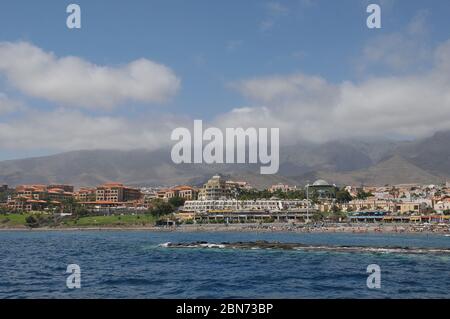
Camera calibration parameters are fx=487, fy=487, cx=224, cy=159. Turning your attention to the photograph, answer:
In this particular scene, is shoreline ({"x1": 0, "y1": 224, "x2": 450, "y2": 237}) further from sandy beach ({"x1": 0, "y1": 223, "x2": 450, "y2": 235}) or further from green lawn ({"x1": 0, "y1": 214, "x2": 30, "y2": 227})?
green lawn ({"x1": 0, "y1": 214, "x2": 30, "y2": 227})

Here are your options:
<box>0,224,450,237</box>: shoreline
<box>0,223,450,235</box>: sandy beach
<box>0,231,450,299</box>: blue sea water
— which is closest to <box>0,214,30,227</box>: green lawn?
<box>0,223,450,235</box>: sandy beach

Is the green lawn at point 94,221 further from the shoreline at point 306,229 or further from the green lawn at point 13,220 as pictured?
the shoreline at point 306,229

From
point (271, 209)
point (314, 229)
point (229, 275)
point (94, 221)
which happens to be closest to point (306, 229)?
point (314, 229)

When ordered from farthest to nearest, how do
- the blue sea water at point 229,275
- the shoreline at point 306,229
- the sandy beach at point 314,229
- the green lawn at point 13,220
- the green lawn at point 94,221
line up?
the green lawn at point 13,220 → the green lawn at point 94,221 → the sandy beach at point 314,229 → the shoreline at point 306,229 → the blue sea water at point 229,275

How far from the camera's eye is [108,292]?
30.1m

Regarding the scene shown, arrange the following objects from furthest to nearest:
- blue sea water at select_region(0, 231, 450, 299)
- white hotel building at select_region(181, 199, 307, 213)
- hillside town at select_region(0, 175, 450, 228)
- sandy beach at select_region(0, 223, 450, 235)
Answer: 1. white hotel building at select_region(181, 199, 307, 213)
2. hillside town at select_region(0, 175, 450, 228)
3. sandy beach at select_region(0, 223, 450, 235)
4. blue sea water at select_region(0, 231, 450, 299)

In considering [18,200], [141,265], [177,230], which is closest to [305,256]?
[141,265]

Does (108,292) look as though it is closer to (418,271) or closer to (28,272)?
(28,272)

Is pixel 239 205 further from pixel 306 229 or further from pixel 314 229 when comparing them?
pixel 314 229

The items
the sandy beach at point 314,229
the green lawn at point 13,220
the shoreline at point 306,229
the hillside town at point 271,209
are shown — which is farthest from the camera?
the green lawn at point 13,220

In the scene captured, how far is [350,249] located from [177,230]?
83.5 m

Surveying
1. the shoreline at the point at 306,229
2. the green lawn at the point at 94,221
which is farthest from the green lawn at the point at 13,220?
the shoreline at the point at 306,229

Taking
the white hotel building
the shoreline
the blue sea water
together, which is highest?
the white hotel building

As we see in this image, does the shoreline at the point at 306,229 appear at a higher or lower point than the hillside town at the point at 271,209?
lower
